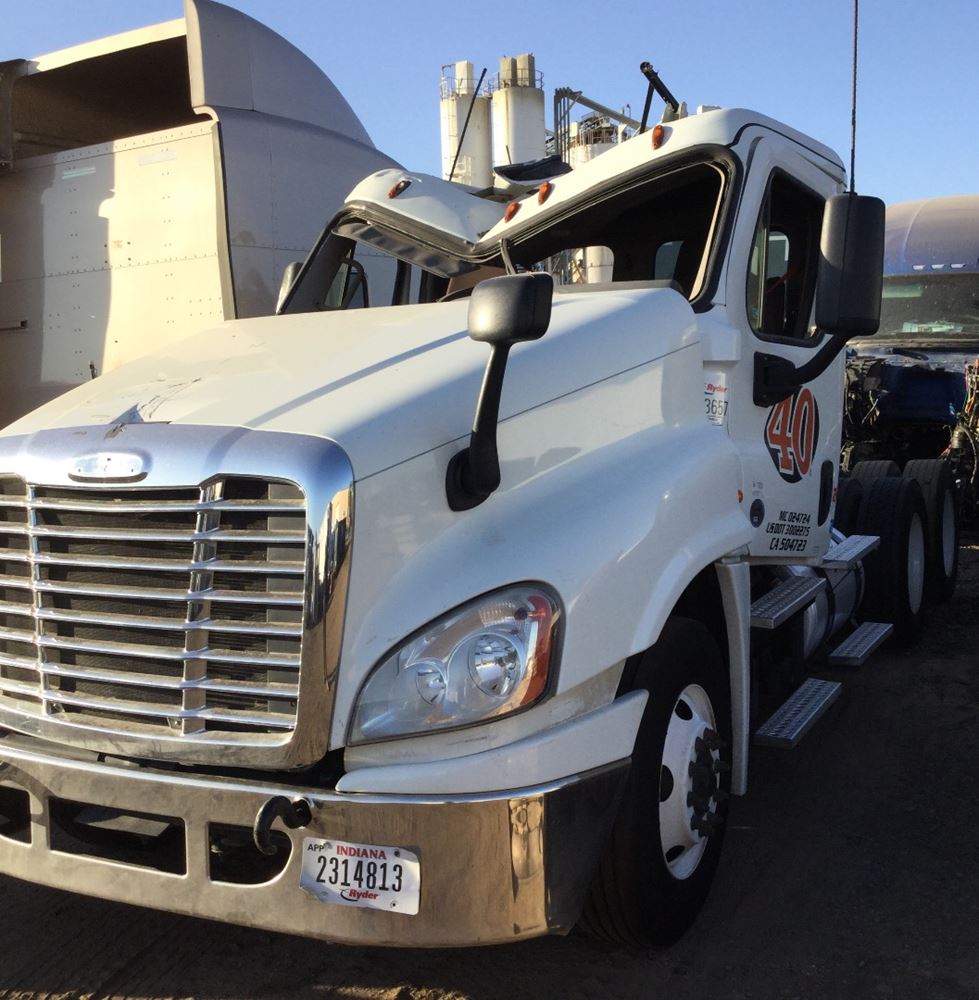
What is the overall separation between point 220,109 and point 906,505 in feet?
16.4

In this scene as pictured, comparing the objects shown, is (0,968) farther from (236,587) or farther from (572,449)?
(572,449)

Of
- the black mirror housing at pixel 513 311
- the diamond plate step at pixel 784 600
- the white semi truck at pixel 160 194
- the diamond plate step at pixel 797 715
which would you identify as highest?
the white semi truck at pixel 160 194

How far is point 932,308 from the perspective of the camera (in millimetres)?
10828

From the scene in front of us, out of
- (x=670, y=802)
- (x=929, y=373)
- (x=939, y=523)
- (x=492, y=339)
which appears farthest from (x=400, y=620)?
(x=929, y=373)

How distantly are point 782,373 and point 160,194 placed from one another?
5132mm

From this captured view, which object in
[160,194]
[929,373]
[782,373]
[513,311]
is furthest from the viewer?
[929,373]

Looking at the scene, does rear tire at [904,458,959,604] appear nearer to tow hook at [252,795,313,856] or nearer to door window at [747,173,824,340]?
door window at [747,173,824,340]

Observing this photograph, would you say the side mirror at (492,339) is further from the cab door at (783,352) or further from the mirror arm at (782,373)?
the mirror arm at (782,373)

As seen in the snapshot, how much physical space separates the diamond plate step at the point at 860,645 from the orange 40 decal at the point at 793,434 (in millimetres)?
1074

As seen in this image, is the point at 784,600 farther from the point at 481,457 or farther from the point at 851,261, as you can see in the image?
the point at 481,457

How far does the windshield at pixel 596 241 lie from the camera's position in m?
3.82

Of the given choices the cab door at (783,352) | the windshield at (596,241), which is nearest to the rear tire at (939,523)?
the cab door at (783,352)

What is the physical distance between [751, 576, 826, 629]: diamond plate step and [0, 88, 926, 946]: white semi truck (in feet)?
1.03

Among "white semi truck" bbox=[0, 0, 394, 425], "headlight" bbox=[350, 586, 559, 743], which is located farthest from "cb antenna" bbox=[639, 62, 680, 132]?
"white semi truck" bbox=[0, 0, 394, 425]
